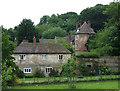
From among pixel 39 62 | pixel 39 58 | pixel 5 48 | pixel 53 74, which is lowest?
pixel 53 74

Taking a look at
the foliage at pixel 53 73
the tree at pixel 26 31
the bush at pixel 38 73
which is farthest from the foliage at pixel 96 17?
the bush at pixel 38 73

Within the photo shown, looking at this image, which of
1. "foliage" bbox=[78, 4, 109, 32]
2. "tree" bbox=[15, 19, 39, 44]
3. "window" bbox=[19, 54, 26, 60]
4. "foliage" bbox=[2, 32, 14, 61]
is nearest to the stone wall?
"window" bbox=[19, 54, 26, 60]

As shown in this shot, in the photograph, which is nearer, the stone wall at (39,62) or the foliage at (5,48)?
the foliage at (5,48)

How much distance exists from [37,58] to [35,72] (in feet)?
10.3

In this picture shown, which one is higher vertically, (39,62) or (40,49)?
(40,49)

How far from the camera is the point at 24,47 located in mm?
45531

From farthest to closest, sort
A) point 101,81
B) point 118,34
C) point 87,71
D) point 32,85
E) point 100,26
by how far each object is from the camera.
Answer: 1. point 100,26
2. point 87,71
3. point 101,81
4. point 32,85
5. point 118,34

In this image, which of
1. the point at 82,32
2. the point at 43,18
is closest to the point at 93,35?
the point at 82,32

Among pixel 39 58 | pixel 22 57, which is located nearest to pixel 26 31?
pixel 22 57

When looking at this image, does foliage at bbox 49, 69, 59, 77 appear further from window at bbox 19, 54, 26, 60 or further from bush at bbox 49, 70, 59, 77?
window at bbox 19, 54, 26, 60

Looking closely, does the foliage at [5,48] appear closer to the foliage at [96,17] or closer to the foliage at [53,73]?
the foliage at [53,73]

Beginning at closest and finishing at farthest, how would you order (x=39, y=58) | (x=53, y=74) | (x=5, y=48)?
(x=5, y=48) < (x=53, y=74) < (x=39, y=58)

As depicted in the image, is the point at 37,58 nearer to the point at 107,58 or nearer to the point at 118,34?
the point at 107,58

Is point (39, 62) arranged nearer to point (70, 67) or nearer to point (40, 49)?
point (40, 49)
